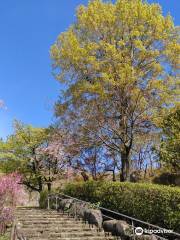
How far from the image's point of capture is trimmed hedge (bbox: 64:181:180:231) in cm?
1302

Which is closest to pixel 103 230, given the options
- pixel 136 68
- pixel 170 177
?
pixel 136 68

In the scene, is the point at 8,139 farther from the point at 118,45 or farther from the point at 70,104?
the point at 118,45

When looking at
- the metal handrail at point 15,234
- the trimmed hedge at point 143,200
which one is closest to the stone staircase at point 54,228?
the metal handrail at point 15,234

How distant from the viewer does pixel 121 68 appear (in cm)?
1981

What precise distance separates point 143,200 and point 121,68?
7771 mm

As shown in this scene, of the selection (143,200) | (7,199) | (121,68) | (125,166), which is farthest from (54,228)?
(121,68)

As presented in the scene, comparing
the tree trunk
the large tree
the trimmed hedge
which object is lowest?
the trimmed hedge

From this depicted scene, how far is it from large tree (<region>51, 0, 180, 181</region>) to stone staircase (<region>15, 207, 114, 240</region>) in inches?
213

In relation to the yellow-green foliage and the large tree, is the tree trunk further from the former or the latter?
the yellow-green foliage

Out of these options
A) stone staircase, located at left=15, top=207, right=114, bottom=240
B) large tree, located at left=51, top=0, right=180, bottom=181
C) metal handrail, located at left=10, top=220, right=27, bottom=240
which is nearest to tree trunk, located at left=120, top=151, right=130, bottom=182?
large tree, located at left=51, top=0, right=180, bottom=181

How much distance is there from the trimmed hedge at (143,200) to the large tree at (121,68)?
12.2 ft

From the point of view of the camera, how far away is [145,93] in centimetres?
2064

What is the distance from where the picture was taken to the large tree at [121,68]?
20469 millimetres

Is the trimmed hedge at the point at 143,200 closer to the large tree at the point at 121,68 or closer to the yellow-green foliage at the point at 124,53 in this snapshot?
the large tree at the point at 121,68
